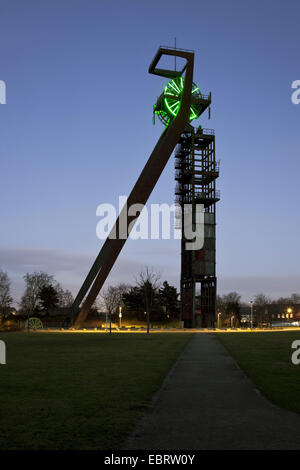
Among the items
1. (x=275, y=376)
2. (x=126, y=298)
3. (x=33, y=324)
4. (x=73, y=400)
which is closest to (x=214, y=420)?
(x=73, y=400)

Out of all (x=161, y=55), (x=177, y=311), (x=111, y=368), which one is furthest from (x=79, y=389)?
(x=177, y=311)

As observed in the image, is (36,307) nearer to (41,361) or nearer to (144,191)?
(144,191)

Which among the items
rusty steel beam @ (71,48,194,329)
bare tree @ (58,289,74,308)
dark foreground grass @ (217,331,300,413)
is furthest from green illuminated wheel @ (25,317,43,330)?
bare tree @ (58,289,74,308)

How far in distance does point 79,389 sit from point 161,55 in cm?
4568

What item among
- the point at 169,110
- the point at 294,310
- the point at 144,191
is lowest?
the point at 294,310

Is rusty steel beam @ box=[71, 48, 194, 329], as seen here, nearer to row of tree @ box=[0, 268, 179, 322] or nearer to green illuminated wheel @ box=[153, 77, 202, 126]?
green illuminated wheel @ box=[153, 77, 202, 126]

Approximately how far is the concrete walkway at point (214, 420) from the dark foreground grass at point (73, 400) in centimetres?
41

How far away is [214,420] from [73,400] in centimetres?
332

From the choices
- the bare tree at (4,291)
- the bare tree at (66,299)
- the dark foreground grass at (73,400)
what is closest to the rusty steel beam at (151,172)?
the dark foreground grass at (73,400)

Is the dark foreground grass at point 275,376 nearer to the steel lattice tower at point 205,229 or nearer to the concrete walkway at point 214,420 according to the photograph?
the concrete walkway at point 214,420

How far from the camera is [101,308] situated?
330ft

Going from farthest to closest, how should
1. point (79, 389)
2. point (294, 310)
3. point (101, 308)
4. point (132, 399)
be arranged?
1. point (294, 310)
2. point (101, 308)
3. point (79, 389)
4. point (132, 399)

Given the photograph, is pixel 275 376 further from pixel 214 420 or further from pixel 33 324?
pixel 33 324
